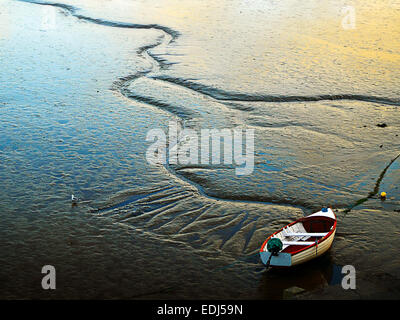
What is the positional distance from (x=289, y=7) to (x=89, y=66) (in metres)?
10.9

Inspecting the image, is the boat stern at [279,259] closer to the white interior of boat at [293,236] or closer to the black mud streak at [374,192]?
the white interior of boat at [293,236]

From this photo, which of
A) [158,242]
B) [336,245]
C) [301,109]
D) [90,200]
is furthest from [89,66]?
[336,245]

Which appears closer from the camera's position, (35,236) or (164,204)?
(35,236)

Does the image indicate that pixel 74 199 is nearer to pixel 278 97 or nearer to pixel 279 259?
pixel 279 259

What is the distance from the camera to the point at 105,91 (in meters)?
12.8

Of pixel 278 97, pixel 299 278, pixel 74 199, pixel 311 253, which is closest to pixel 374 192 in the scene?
pixel 311 253

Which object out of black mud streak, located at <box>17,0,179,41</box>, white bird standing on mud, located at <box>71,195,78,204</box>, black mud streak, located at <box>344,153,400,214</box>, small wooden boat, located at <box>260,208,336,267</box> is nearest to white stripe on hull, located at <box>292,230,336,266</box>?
small wooden boat, located at <box>260,208,336,267</box>

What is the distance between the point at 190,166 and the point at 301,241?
3.03 m

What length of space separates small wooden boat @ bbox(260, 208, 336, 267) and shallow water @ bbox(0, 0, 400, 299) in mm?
223

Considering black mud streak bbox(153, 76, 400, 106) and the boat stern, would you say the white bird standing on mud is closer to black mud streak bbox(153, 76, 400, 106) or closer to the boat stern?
the boat stern

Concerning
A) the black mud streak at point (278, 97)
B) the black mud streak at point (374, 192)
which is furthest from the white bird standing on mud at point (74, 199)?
the black mud streak at point (278, 97)

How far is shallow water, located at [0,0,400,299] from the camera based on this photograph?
6645 millimetres

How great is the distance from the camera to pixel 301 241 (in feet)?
22.7
